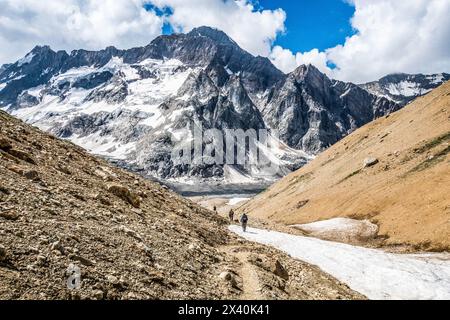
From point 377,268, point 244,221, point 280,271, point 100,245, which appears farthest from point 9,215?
point 244,221

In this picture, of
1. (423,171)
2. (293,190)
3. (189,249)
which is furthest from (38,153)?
(293,190)

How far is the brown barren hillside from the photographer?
5103 centimetres

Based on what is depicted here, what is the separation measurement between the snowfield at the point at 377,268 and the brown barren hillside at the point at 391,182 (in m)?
6.99

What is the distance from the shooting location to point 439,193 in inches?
2125

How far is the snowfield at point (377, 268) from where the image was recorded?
100 feet

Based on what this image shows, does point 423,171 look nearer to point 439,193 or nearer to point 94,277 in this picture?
point 439,193

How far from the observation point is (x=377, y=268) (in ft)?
115

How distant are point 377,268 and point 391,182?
3631 centimetres

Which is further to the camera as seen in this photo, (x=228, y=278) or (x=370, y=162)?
(x=370, y=162)

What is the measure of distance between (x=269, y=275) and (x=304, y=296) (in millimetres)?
2012

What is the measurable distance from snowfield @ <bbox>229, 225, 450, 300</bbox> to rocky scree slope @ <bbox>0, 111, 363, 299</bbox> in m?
3.33

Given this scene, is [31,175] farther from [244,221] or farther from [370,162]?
[370,162]
